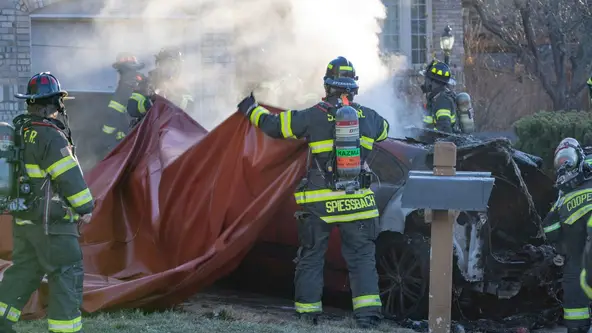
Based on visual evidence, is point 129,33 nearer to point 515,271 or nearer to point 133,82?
point 133,82

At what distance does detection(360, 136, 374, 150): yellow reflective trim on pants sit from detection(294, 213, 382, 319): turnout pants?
55 centimetres

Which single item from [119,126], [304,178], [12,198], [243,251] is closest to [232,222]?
[243,251]

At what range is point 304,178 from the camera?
7008 mm

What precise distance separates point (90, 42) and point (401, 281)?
9557mm

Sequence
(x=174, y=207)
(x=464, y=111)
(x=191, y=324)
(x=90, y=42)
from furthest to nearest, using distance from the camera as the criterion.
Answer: (x=90, y=42)
(x=464, y=111)
(x=174, y=207)
(x=191, y=324)

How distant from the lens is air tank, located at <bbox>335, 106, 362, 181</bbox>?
668 centimetres

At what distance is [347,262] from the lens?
691 cm

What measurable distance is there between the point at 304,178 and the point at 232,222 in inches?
28.0

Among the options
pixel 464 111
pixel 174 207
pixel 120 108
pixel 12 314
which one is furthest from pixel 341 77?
pixel 120 108

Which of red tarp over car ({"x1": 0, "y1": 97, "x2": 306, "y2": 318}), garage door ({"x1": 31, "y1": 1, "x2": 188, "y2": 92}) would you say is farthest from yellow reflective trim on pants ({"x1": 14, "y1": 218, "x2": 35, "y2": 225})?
garage door ({"x1": 31, "y1": 1, "x2": 188, "y2": 92})

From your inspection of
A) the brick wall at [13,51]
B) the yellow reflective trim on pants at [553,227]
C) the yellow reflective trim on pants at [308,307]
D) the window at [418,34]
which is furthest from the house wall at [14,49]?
the yellow reflective trim on pants at [553,227]

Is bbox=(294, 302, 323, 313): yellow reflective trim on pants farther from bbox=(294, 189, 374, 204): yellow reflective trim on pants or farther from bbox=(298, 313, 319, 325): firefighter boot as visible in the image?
bbox=(294, 189, 374, 204): yellow reflective trim on pants

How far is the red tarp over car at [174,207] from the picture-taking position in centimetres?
690

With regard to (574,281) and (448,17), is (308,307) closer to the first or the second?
(574,281)
